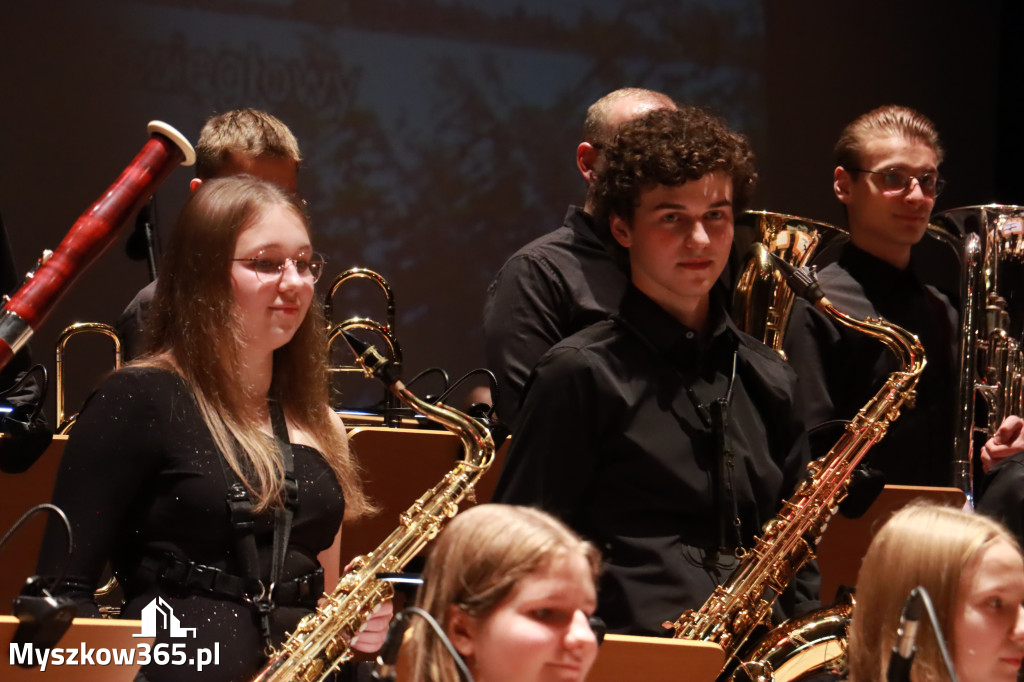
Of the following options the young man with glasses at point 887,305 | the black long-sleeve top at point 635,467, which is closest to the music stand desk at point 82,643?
the black long-sleeve top at point 635,467

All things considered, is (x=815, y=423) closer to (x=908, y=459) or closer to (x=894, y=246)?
(x=908, y=459)

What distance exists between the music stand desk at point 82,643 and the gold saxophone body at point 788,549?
3.09 ft

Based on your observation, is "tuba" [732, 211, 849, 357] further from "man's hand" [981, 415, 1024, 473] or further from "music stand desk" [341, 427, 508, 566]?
"music stand desk" [341, 427, 508, 566]

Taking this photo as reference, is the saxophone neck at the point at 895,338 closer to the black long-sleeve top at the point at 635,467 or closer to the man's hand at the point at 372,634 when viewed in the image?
the black long-sleeve top at the point at 635,467

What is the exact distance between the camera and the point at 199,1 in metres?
4.21

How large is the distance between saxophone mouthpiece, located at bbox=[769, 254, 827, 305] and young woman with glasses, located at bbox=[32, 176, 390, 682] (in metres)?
1.17

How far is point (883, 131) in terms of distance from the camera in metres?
3.43

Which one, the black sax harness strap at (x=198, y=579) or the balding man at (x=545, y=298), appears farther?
the balding man at (x=545, y=298)

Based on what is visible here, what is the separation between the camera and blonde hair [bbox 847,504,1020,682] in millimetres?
1743

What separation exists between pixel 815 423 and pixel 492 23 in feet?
7.65

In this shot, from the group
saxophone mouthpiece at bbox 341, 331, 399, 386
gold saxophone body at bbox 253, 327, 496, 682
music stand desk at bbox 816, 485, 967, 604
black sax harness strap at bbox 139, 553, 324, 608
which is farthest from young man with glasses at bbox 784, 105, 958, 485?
black sax harness strap at bbox 139, 553, 324, 608

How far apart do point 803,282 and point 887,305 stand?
689 millimetres

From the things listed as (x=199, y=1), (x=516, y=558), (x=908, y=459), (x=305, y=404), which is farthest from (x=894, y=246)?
(x=199, y=1)

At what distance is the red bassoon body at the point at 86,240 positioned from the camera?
170 centimetres
